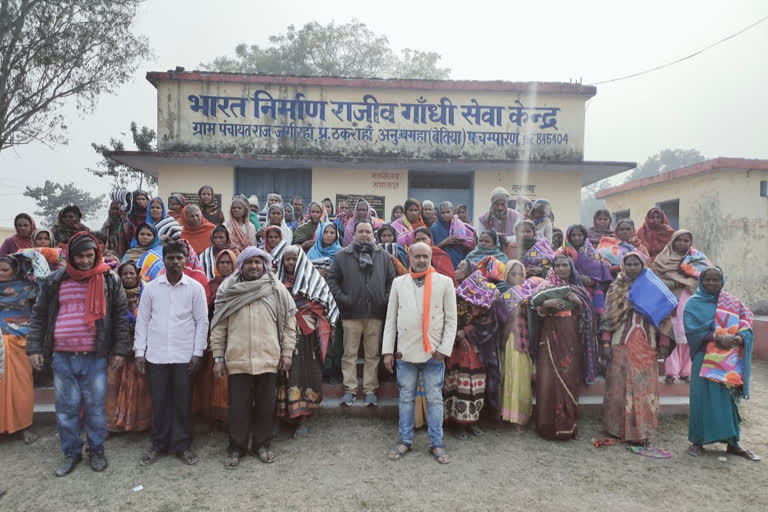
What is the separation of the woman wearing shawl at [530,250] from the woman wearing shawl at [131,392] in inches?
158

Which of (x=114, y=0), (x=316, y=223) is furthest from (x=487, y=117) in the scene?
(x=114, y=0)

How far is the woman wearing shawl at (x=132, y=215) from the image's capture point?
548 centimetres

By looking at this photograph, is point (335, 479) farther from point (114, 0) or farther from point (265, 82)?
point (114, 0)

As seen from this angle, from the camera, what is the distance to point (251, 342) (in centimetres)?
354

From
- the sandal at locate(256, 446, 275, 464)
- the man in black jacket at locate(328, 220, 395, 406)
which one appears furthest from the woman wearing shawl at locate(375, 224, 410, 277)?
the sandal at locate(256, 446, 275, 464)

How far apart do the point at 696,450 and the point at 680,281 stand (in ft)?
6.45

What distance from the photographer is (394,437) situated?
416 cm

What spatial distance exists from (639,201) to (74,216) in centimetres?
1473

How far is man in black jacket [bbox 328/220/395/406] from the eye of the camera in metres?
4.38

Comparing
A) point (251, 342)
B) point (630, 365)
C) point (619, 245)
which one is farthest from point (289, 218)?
point (630, 365)

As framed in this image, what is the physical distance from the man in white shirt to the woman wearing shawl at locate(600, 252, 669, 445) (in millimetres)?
3684

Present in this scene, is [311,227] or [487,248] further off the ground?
[311,227]

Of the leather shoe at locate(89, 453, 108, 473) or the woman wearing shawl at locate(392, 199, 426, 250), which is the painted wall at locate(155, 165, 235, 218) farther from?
the leather shoe at locate(89, 453, 108, 473)

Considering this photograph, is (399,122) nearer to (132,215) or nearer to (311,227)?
(311,227)
